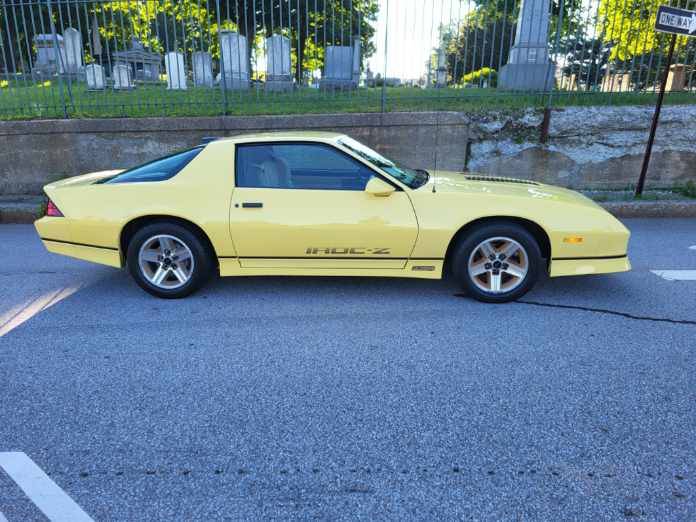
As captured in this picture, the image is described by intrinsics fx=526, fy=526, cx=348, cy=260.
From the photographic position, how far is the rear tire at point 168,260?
438 cm

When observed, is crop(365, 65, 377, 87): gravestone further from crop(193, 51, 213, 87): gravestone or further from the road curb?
the road curb

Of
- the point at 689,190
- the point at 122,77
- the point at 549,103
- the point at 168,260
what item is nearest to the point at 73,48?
the point at 122,77

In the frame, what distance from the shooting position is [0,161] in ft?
29.1

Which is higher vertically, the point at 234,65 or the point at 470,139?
the point at 234,65

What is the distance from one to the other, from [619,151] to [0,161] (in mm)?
10337

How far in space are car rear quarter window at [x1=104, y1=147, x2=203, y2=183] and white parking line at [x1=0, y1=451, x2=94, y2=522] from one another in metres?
2.57

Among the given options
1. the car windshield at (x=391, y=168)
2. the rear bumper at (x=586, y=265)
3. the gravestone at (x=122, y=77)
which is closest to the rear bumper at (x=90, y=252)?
the car windshield at (x=391, y=168)

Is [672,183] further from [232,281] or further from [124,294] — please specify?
[124,294]

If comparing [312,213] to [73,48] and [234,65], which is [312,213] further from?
[73,48]

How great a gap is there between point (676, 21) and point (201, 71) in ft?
24.8

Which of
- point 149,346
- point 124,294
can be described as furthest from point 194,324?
point 124,294

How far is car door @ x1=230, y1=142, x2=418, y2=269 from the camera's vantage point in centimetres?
420

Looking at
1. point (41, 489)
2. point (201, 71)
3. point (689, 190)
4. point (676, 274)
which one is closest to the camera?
point (41, 489)

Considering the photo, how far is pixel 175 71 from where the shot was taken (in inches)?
392
